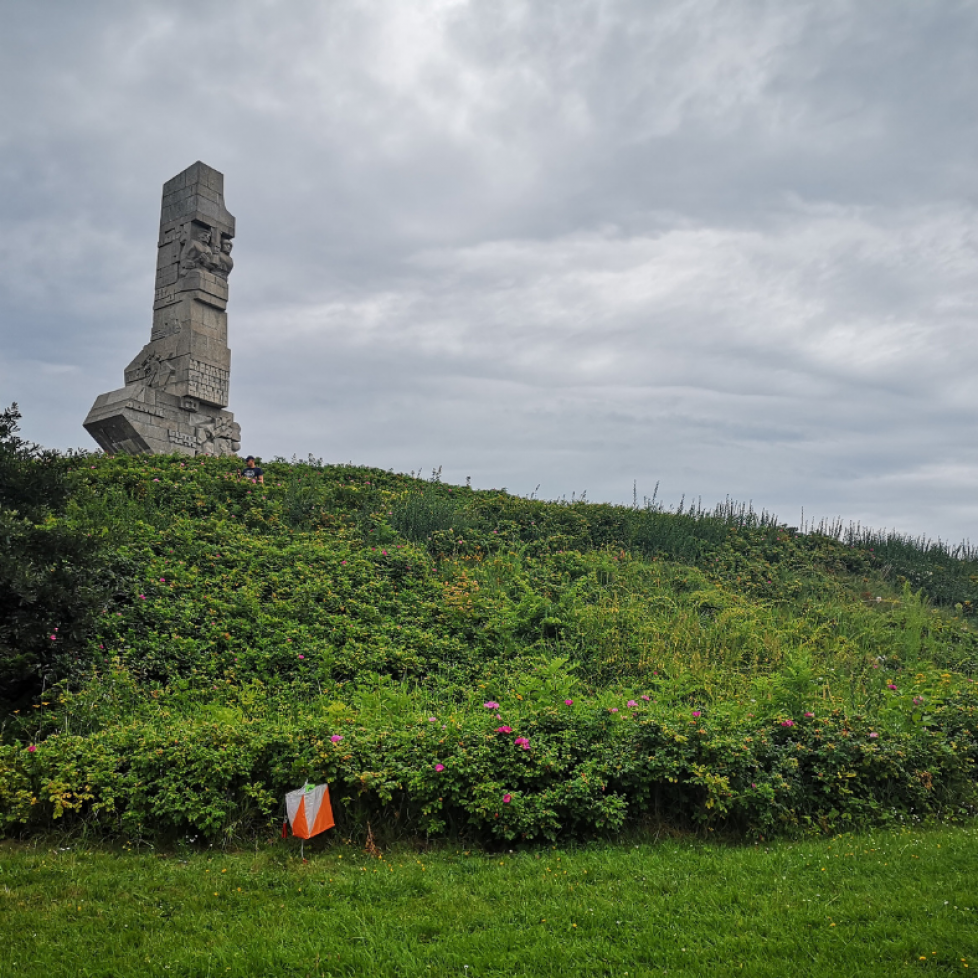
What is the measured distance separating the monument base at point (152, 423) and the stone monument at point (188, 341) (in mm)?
21

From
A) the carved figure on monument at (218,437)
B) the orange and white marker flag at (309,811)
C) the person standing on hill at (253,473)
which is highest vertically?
the carved figure on monument at (218,437)

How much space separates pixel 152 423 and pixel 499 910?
1446 centimetres

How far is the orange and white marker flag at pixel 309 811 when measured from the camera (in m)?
4.44

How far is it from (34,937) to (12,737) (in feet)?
8.21

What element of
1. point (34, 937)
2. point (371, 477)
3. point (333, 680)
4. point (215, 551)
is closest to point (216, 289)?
point (371, 477)

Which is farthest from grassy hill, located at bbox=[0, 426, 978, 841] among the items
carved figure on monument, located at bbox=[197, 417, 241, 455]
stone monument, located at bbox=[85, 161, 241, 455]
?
carved figure on monument, located at bbox=[197, 417, 241, 455]

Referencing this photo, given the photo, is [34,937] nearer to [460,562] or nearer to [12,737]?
[12,737]

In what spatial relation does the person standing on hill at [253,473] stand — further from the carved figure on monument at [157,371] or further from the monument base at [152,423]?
the carved figure on monument at [157,371]

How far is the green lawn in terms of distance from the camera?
330 cm

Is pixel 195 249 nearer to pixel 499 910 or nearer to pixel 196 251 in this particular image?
pixel 196 251

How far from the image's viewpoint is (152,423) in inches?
635

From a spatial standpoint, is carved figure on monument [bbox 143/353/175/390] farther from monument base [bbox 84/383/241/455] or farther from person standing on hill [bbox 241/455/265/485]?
person standing on hill [bbox 241/455/265/485]

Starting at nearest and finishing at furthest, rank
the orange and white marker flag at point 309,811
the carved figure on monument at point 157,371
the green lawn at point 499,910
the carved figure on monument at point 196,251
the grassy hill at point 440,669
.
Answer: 1. the green lawn at point 499,910
2. the orange and white marker flag at point 309,811
3. the grassy hill at point 440,669
4. the carved figure on monument at point 157,371
5. the carved figure on monument at point 196,251

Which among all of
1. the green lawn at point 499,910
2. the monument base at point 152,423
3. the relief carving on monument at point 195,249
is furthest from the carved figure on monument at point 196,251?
the green lawn at point 499,910
